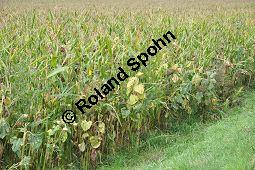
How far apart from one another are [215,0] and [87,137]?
12.4 m

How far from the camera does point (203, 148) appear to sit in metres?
3.44

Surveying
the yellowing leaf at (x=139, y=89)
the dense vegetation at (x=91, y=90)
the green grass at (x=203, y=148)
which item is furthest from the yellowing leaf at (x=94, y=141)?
the yellowing leaf at (x=139, y=89)

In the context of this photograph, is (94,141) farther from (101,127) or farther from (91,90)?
(91,90)

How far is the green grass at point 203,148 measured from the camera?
Answer: 3.05 metres

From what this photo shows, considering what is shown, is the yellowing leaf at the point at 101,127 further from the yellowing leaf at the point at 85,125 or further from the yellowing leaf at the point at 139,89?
the yellowing leaf at the point at 139,89

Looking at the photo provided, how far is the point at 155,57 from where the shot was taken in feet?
14.5

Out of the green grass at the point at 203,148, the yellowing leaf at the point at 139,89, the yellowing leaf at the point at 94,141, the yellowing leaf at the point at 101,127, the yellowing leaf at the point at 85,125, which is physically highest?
the yellowing leaf at the point at 139,89

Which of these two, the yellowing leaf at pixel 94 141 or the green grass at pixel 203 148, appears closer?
the green grass at pixel 203 148

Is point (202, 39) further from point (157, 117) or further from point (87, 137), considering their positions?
point (87, 137)

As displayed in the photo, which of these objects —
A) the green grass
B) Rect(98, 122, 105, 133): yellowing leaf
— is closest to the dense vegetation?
Rect(98, 122, 105, 133): yellowing leaf

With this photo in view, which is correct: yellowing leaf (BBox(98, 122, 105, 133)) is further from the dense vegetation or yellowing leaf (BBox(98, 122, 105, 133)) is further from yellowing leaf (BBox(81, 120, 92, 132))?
yellowing leaf (BBox(81, 120, 92, 132))

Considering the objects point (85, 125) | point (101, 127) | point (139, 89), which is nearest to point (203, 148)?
point (139, 89)

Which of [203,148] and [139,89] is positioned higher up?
[139,89]

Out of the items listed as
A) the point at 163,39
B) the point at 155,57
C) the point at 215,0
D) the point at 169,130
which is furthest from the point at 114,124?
the point at 215,0
